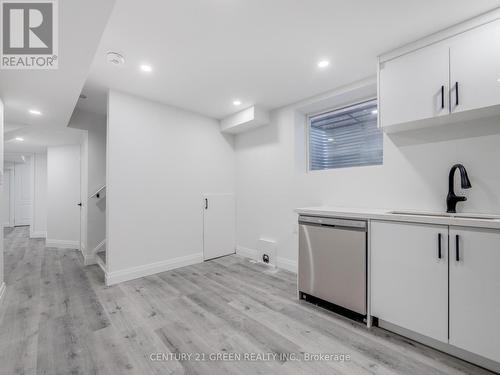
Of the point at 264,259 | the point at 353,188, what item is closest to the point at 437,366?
the point at 353,188

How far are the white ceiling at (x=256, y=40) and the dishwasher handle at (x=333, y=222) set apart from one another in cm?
160

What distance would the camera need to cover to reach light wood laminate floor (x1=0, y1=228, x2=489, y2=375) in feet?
4.99

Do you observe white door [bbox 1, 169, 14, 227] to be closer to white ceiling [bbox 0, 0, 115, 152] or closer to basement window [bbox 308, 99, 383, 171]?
white ceiling [bbox 0, 0, 115, 152]

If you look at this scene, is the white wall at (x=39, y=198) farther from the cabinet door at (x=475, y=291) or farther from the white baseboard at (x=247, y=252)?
the cabinet door at (x=475, y=291)

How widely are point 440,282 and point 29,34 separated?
3.42m

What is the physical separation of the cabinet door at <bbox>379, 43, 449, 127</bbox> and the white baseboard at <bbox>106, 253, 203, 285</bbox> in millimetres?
3175

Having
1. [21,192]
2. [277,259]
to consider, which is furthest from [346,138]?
[21,192]

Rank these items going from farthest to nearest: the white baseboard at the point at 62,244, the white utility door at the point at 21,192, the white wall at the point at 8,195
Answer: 1. the white utility door at the point at 21,192
2. the white wall at the point at 8,195
3. the white baseboard at the point at 62,244

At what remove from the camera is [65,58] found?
180 cm

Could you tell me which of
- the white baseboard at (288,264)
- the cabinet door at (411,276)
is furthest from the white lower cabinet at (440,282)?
the white baseboard at (288,264)

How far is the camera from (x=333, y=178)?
2957 millimetres

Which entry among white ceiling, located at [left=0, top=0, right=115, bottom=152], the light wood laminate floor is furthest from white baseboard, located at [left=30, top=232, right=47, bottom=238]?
the light wood laminate floor

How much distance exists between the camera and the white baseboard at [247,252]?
3.83 meters

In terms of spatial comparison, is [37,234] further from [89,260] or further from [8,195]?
[89,260]
